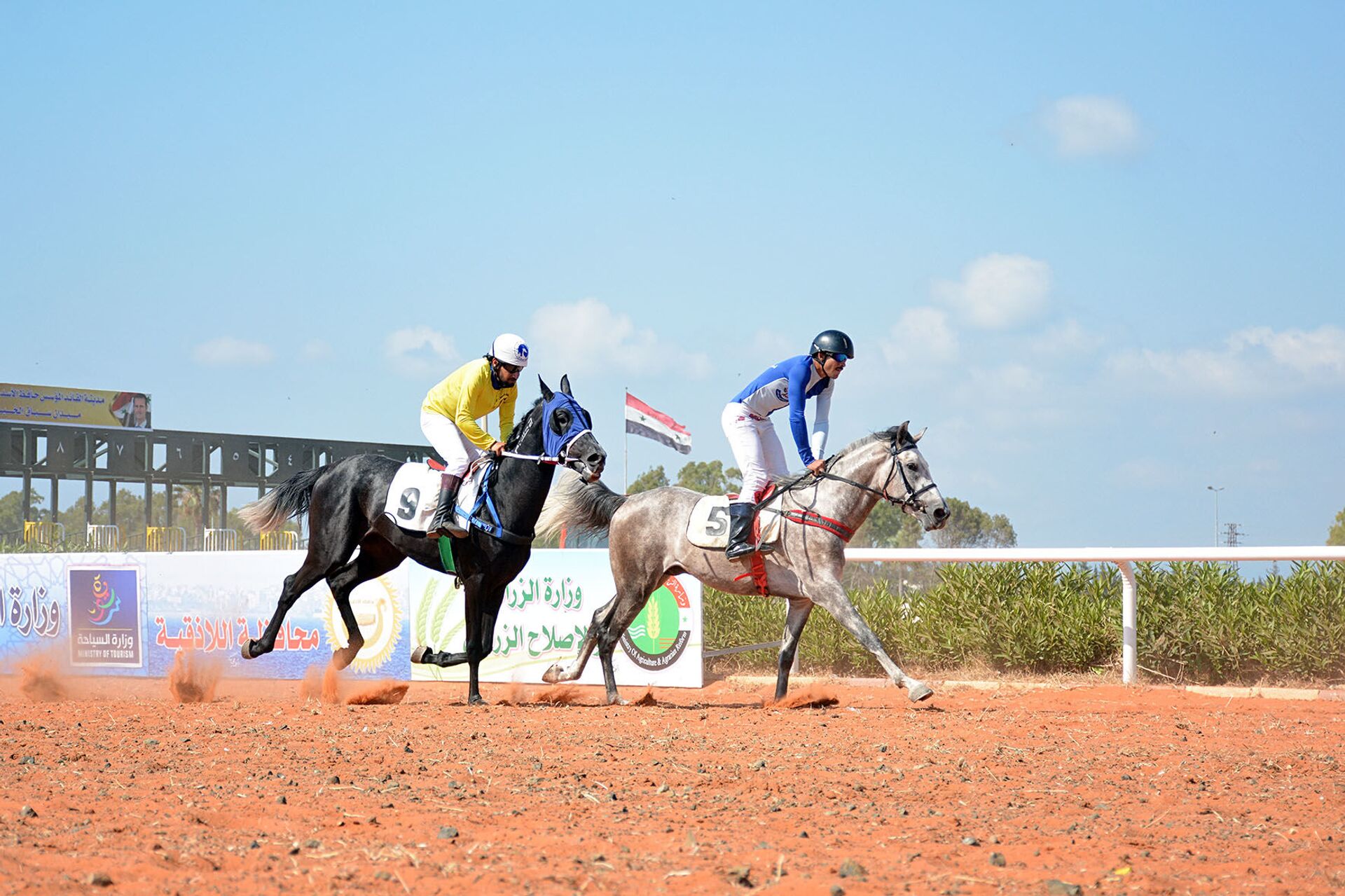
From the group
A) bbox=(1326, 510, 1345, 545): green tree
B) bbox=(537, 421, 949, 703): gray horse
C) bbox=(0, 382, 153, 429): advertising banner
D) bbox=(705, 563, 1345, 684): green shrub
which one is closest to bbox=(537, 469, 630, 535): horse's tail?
bbox=(537, 421, 949, 703): gray horse

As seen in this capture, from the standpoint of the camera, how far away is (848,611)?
29.9 ft

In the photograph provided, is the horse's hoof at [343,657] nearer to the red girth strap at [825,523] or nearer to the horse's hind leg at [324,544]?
the horse's hind leg at [324,544]

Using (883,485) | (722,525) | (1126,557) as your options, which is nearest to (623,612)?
(722,525)

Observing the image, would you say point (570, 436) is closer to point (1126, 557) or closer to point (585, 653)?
point (585, 653)

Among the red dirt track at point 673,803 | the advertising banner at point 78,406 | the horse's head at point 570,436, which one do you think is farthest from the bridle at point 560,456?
the advertising banner at point 78,406

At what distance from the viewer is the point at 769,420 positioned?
10.2m

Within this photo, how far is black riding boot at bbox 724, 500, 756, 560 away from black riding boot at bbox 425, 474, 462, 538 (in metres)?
2.05

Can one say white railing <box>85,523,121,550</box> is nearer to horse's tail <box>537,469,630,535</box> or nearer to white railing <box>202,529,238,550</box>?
white railing <box>202,529,238,550</box>

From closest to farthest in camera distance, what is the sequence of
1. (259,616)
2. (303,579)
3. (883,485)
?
(883,485) < (303,579) < (259,616)

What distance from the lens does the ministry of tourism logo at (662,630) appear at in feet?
43.4

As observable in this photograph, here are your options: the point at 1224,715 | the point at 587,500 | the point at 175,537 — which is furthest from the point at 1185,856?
the point at 175,537

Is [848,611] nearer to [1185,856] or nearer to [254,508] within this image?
[1185,856]

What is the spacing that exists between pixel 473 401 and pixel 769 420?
7.63 ft

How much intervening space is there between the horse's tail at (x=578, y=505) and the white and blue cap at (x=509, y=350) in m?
1.42
